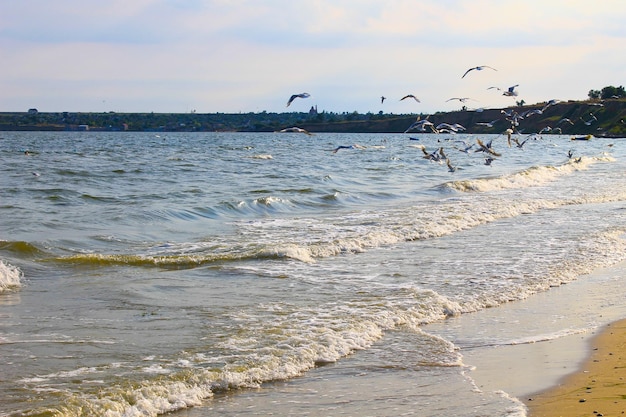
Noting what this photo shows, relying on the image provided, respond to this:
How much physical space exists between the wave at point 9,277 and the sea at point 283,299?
48mm

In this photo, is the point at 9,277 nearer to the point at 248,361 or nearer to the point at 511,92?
the point at 248,361

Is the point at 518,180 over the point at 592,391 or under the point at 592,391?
under

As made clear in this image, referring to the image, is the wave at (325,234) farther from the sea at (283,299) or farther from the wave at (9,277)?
the wave at (9,277)

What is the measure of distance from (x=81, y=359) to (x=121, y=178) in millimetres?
27692

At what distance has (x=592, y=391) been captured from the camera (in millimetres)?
7797

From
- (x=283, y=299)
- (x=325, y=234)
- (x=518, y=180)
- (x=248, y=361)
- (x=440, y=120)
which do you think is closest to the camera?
(x=248, y=361)

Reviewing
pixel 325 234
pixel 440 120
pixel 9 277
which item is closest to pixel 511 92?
pixel 325 234

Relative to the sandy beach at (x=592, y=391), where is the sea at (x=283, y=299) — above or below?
below

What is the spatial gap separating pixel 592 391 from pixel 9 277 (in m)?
9.22

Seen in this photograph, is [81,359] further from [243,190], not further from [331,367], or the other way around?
[243,190]

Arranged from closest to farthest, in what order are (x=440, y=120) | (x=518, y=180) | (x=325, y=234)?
1. (x=325, y=234)
2. (x=518, y=180)
3. (x=440, y=120)

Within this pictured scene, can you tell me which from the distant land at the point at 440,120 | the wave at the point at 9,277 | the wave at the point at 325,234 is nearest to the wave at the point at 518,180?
the wave at the point at 325,234

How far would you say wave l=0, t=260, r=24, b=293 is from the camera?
42.2 feet

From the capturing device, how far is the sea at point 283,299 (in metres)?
7.97
